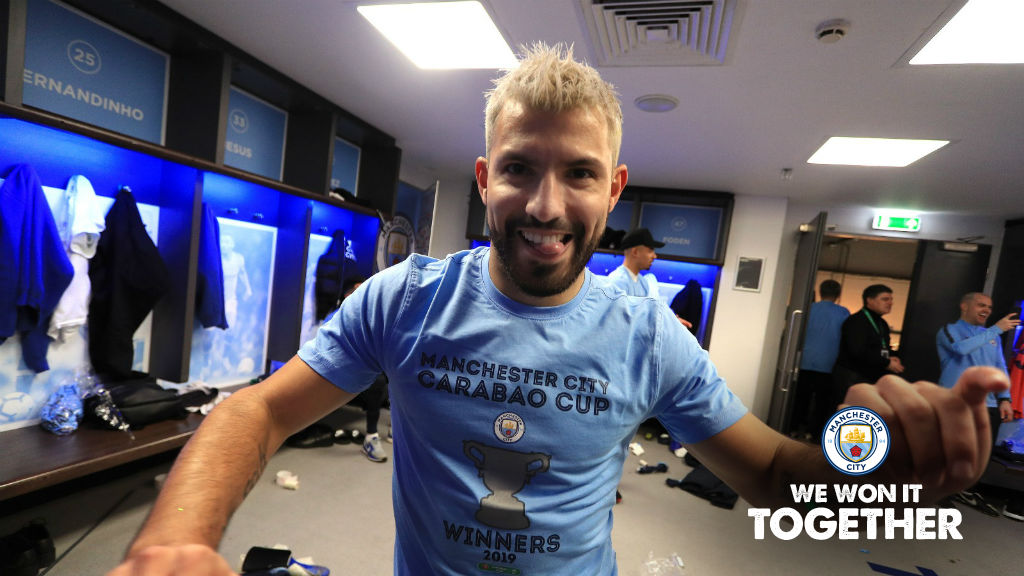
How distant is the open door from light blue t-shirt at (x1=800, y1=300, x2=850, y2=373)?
0.10 meters

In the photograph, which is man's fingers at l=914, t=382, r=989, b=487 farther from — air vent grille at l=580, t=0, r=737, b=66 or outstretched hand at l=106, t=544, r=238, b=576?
air vent grille at l=580, t=0, r=737, b=66

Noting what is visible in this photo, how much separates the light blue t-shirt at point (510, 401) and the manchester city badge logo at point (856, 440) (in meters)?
0.19

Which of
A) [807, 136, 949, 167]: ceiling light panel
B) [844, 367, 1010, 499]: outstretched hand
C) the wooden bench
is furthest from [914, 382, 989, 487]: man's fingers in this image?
[807, 136, 949, 167]: ceiling light panel

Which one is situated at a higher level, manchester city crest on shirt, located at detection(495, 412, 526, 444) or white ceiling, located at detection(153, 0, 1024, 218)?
white ceiling, located at detection(153, 0, 1024, 218)

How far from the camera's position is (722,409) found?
2.43 feet

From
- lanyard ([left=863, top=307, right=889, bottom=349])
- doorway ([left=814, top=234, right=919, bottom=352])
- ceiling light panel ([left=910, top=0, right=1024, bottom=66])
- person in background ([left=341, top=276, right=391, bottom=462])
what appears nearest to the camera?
lanyard ([left=863, top=307, right=889, bottom=349])

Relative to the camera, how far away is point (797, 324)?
388 cm

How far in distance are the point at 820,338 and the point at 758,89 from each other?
271cm

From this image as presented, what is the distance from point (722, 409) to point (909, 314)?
5550 millimetres

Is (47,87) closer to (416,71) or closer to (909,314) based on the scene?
(416,71)

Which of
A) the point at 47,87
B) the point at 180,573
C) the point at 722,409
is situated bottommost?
the point at 180,573

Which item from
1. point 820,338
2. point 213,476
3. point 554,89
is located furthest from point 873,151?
point 213,476

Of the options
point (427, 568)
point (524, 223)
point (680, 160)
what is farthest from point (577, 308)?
point (680, 160)

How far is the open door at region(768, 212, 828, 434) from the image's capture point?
12.1 feet
